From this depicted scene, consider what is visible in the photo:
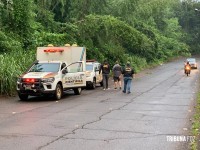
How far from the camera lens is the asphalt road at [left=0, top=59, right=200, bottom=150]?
911 centimetres

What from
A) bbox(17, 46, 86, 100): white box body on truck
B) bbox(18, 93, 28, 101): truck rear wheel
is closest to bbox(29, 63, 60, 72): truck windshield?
bbox(17, 46, 86, 100): white box body on truck

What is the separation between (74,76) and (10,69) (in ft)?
10.7

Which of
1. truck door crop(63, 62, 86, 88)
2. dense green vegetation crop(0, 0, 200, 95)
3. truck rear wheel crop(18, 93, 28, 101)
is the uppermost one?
dense green vegetation crop(0, 0, 200, 95)

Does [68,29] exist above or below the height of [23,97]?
above

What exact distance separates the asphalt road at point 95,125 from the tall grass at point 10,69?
182 centimetres

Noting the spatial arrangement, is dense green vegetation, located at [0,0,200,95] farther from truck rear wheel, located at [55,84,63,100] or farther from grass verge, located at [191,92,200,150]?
grass verge, located at [191,92,200,150]

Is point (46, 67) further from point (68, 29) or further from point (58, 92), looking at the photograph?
point (68, 29)

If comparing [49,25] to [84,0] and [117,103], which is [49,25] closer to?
[84,0]

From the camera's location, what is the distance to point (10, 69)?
66.7ft

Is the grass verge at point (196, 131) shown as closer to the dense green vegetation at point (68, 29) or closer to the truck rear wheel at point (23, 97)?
the truck rear wheel at point (23, 97)

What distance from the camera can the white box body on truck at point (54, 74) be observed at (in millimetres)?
18203

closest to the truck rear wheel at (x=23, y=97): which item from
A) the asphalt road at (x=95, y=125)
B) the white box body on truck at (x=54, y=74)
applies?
the white box body on truck at (x=54, y=74)

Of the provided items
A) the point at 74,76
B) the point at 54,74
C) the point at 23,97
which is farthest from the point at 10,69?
the point at 74,76

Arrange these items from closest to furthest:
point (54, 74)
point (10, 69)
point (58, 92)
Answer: point (54, 74) < point (58, 92) < point (10, 69)
